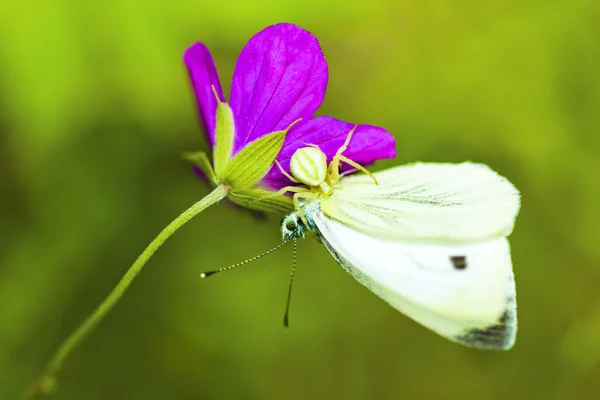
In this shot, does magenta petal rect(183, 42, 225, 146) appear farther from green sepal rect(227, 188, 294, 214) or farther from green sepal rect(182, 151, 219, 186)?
green sepal rect(227, 188, 294, 214)

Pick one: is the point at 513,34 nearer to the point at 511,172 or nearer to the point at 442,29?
the point at 442,29

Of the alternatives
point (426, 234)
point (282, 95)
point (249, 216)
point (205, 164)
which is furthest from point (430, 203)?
point (249, 216)

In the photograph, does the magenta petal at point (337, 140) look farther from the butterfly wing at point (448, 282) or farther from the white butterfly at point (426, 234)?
the butterfly wing at point (448, 282)

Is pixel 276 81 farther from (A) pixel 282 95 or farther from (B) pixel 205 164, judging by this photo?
(B) pixel 205 164

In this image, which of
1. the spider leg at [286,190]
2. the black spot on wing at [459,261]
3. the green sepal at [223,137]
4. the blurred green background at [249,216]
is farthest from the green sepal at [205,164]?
the blurred green background at [249,216]

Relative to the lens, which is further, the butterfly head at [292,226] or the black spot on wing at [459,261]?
the butterfly head at [292,226]

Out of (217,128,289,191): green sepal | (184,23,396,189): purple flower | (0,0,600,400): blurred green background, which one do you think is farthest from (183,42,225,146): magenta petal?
(0,0,600,400): blurred green background
